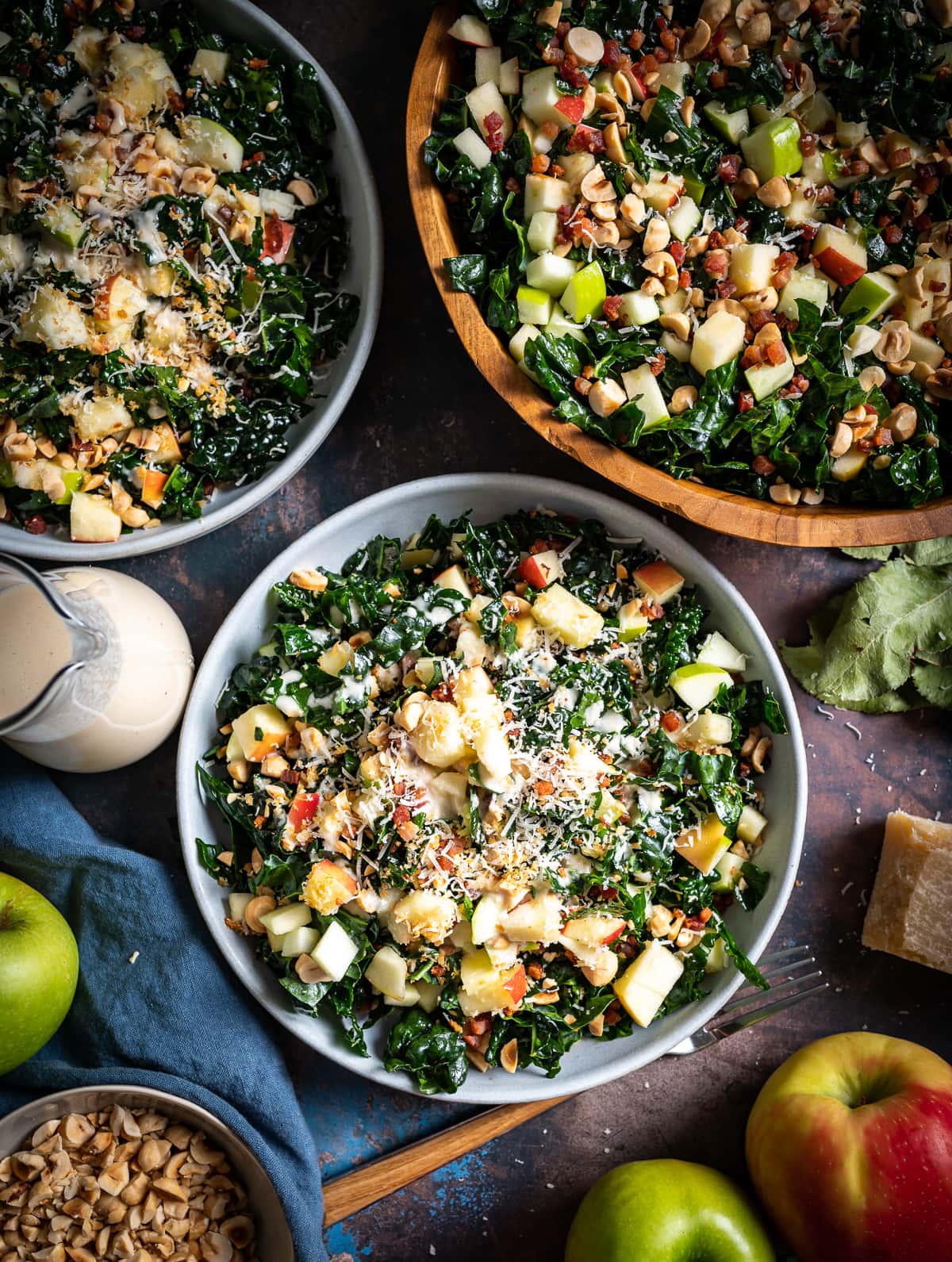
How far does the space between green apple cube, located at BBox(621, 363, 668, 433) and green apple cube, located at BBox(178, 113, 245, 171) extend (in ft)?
3.33

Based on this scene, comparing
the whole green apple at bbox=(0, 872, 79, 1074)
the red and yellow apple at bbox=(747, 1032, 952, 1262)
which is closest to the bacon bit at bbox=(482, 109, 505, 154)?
the whole green apple at bbox=(0, 872, 79, 1074)

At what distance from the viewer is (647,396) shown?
6.48 feet

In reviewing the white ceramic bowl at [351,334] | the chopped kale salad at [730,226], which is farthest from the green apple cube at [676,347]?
the white ceramic bowl at [351,334]

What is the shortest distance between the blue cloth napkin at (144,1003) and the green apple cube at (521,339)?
1.45m

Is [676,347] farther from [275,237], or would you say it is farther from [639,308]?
[275,237]

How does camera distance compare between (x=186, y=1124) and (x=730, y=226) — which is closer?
(x=730, y=226)

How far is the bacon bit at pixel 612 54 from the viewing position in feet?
6.62

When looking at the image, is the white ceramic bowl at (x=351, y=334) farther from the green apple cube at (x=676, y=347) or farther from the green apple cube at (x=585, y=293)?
the green apple cube at (x=676, y=347)

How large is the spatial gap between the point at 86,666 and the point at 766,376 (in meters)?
1.54

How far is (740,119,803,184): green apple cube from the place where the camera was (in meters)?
1.95

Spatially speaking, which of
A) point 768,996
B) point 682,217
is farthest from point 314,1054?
point 682,217

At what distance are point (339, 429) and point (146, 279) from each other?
1.90 feet

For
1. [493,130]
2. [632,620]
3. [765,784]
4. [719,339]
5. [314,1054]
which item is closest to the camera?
[719,339]

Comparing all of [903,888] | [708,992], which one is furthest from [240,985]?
[903,888]
